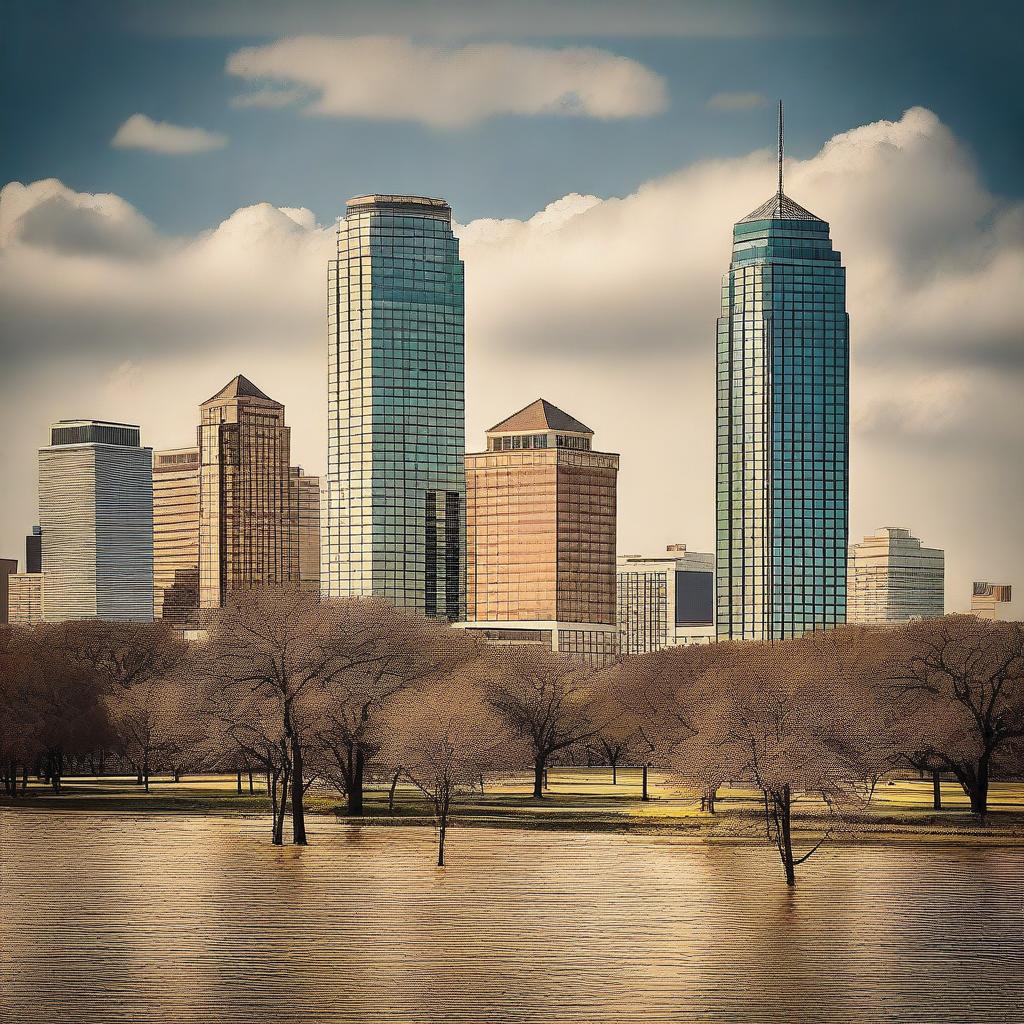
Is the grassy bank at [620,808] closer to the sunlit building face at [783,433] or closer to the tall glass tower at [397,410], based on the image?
the sunlit building face at [783,433]

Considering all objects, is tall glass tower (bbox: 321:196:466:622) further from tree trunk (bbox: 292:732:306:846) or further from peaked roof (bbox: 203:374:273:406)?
tree trunk (bbox: 292:732:306:846)

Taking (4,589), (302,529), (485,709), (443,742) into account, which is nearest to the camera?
(443,742)

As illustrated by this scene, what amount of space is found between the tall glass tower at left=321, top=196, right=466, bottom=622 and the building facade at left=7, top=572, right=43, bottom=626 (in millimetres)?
26003

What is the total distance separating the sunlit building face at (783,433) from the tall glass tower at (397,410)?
2564 cm

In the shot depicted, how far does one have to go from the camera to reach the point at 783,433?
543 feet

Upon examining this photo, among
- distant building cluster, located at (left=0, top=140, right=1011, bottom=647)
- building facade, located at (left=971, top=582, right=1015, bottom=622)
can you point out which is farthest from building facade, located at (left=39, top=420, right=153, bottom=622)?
building facade, located at (left=971, top=582, right=1015, bottom=622)

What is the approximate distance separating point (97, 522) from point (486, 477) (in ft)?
124

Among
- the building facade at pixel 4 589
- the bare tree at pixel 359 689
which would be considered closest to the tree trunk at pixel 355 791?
the bare tree at pixel 359 689

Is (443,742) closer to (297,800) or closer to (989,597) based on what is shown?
(297,800)

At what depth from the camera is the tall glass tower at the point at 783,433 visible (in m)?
164

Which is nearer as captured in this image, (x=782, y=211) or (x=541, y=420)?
(x=782, y=211)

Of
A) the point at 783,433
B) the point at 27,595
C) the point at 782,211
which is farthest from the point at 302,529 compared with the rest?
the point at 782,211

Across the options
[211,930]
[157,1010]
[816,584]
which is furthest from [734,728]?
[816,584]

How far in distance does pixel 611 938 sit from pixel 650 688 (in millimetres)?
46608
